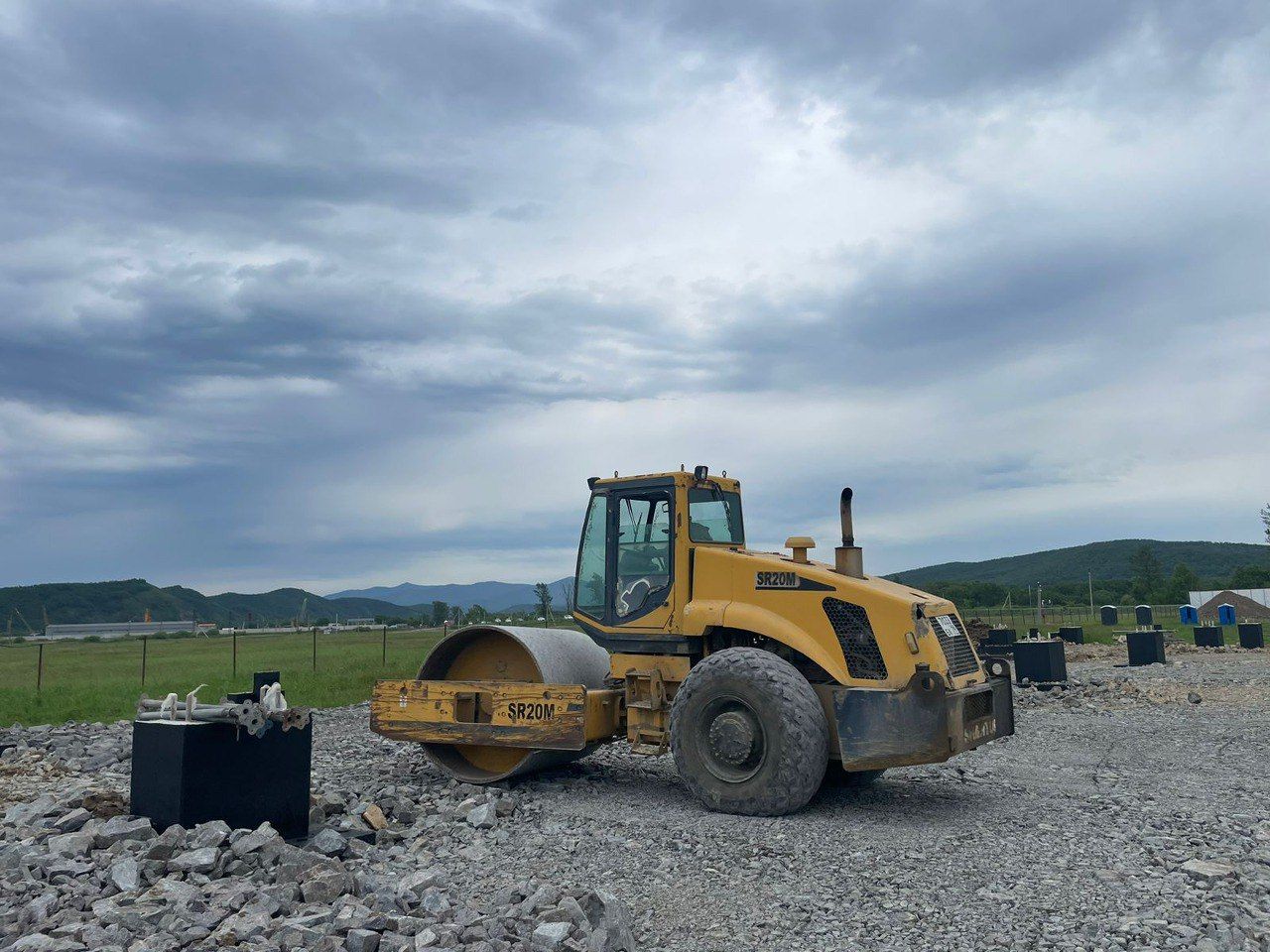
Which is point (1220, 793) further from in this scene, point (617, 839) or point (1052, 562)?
point (1052, 562)

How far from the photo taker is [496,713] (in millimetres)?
9422

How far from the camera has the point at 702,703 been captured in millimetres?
8336

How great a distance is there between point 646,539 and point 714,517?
0.70m

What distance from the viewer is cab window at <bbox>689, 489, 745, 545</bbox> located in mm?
9391

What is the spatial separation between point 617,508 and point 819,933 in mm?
4747

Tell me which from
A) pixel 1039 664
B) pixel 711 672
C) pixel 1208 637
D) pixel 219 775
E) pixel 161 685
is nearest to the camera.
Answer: pixel 219 775

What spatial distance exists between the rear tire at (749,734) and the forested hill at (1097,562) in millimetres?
133856

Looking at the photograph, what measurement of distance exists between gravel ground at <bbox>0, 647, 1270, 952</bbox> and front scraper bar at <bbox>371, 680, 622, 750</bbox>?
51cm

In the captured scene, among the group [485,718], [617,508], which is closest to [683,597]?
[617,508]

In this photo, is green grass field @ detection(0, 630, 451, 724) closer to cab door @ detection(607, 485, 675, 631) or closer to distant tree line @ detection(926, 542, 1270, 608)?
cab door @ detection(607, 485, 675, 631)

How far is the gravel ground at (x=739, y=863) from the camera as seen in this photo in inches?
216

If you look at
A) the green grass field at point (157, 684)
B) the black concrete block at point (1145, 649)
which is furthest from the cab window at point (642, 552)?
the black concrete block at point (1145, 649)

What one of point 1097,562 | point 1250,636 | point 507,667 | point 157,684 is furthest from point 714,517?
point 1097,562

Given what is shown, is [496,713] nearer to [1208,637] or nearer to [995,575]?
[1208,637]
